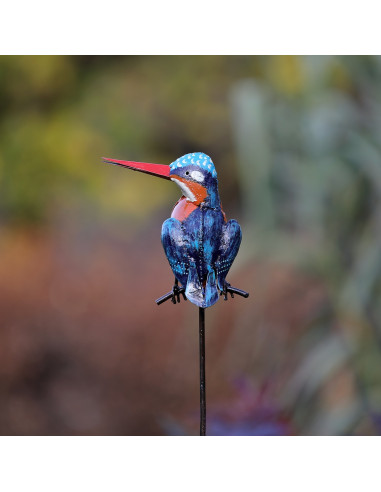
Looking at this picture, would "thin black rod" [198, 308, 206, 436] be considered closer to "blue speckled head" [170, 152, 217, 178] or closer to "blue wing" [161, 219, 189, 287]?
"blue wing" [161, 219, 189, 287]

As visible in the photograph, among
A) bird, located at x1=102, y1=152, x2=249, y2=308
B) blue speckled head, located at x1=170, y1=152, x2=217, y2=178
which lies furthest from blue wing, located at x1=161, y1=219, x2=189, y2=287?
blue speckled head, located at x1=170, y1=152, x2=217, y2=178

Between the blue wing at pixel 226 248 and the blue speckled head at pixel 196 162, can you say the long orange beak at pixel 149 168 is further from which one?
the blue wing at pixel 226 248

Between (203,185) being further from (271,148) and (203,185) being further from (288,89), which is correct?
(288,89)

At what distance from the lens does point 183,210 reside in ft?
3.74

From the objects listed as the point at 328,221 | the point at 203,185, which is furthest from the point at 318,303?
the point at 203,185

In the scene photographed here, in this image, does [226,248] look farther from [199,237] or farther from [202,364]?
[202,364]

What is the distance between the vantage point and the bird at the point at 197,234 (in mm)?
1111

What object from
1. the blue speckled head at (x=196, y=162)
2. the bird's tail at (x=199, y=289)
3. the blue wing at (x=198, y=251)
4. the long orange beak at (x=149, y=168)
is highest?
the blue speckled head at (x=196, y=162)

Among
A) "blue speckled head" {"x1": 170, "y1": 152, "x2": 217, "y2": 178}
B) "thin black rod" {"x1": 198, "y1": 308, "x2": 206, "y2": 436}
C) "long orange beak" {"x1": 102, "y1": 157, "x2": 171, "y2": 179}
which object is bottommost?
Result: "thin black rod" {"x1": 198, "y1": 308, "x2": 206, "y2": 436}

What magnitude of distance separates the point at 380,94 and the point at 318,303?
31.6 inches

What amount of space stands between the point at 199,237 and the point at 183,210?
0.23 ft

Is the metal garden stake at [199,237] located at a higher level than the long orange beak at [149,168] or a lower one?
lower

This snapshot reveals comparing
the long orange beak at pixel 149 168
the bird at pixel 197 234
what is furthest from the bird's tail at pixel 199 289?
the long orange beak at pixel 149 168

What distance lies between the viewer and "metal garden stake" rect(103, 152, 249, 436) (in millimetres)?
1110
